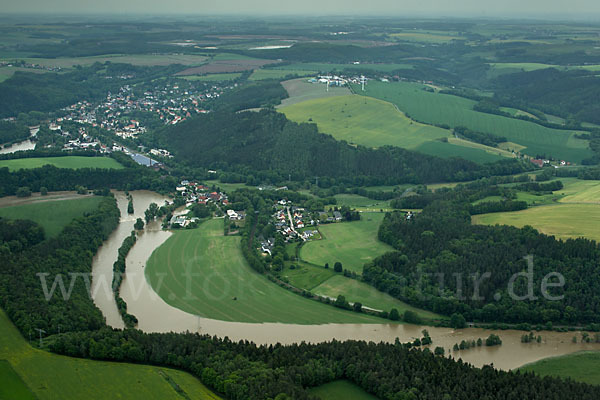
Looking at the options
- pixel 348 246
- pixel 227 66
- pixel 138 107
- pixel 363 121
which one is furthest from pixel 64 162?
pixel 227 66

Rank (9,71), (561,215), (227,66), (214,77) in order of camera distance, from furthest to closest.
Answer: (227,66)
(214,77)
(9,71)
(561,215)

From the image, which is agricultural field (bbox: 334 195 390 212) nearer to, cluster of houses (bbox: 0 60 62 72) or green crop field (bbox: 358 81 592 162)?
green crop field (bbox: 358 81 592 162)

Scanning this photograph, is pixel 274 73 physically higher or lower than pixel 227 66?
lower

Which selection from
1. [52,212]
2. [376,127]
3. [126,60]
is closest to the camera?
[52,212]

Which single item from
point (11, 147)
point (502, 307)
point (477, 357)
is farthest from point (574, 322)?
point (11, 147)

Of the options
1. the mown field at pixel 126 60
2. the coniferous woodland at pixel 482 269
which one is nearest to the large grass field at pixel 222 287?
the coniferous woodland at pixel 482 269

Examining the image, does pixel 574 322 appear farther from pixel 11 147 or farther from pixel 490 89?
pixel 490 89

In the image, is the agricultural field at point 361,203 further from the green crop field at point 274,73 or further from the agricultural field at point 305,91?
the green crop field at point 274,73

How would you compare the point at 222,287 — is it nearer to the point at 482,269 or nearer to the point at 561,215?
the point at 482,269
